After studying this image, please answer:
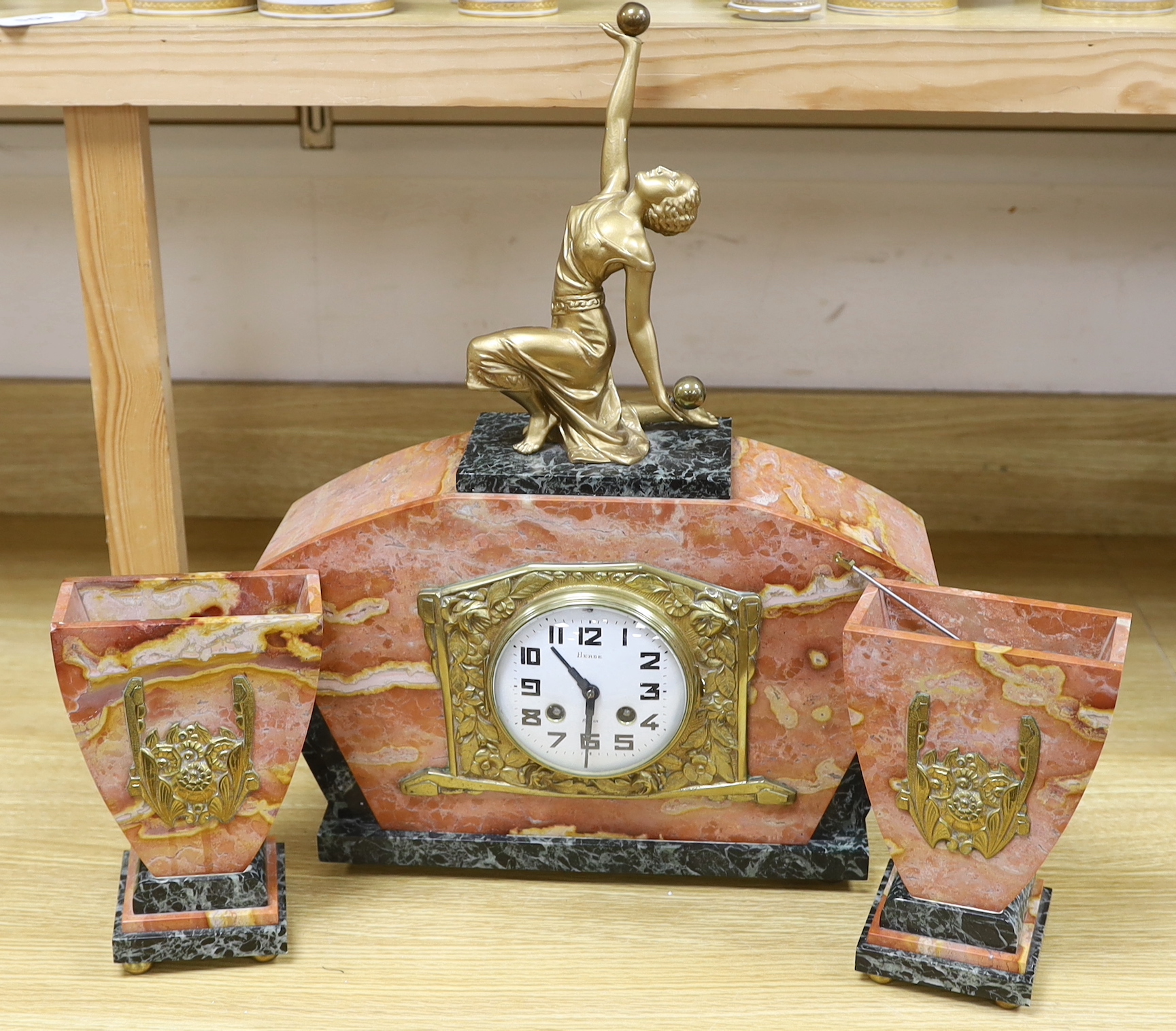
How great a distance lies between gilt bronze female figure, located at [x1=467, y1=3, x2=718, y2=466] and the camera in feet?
3.88

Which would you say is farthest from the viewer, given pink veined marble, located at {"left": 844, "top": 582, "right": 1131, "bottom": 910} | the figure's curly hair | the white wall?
the white wall

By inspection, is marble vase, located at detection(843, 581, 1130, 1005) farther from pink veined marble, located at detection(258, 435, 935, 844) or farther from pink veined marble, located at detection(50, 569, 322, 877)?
pink veined marble, located at detection(50, 569, 322, 877)

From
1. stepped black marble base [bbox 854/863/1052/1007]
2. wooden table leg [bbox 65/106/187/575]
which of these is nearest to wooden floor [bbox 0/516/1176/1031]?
stepped black marble base [bbox 854/863/1052/1007]

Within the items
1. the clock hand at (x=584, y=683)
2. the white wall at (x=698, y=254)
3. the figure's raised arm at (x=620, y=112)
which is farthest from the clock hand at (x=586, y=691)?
the white wall at (x=698, y=254)

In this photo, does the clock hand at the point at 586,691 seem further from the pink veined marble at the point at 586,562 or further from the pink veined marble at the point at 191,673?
the pink veined marble at the point at 191,673

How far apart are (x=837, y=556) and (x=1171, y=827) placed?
0.47 m

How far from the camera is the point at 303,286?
1.90 meters

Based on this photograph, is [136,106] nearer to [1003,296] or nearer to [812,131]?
[812,131]

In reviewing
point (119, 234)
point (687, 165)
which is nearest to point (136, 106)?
point (119, 234)

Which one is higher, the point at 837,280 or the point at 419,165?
the point at 419,165

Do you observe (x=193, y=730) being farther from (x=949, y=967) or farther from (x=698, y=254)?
(x=698, y=254)

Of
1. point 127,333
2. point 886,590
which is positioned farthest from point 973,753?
point 127,333

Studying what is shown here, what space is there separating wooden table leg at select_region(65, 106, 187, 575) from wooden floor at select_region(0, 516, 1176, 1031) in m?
0.26

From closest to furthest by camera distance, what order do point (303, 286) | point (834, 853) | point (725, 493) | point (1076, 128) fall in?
point (725, 493) → point (834, 853) → point (1076, 128) → point (303, 286)
